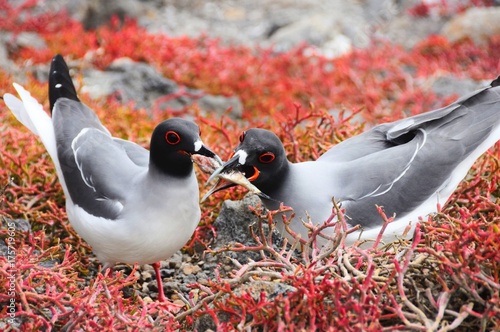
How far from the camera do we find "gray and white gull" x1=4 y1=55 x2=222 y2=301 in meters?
3.64

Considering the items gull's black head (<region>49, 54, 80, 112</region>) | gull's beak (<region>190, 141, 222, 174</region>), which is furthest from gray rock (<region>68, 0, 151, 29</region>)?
gull's beak (<region>190, 141, 222, 174</region>)

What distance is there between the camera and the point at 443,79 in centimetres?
842

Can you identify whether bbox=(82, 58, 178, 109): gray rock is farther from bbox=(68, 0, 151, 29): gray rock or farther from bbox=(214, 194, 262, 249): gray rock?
bbox=(214, 194, 262, 249): gray rock

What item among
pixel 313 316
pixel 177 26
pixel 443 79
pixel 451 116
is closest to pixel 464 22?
pixel 443 79

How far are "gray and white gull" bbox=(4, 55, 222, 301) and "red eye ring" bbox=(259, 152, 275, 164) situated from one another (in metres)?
0.21

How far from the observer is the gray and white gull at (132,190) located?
3.64 metres

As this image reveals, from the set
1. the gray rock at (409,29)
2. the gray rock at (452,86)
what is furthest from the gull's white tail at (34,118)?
Result: the gray rock at (409,29)

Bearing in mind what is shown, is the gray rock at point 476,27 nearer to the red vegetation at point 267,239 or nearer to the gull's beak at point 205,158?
the red vegetation at point 267,239

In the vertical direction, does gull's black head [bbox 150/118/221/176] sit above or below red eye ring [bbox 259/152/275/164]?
above

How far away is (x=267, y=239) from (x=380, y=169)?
29.0 inches

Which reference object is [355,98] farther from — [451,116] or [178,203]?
[178,203]

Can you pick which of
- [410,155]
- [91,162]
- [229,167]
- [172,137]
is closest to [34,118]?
[91,162]

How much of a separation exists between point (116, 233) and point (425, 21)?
9691 millimetres

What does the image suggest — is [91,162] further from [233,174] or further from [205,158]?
[233,174]
